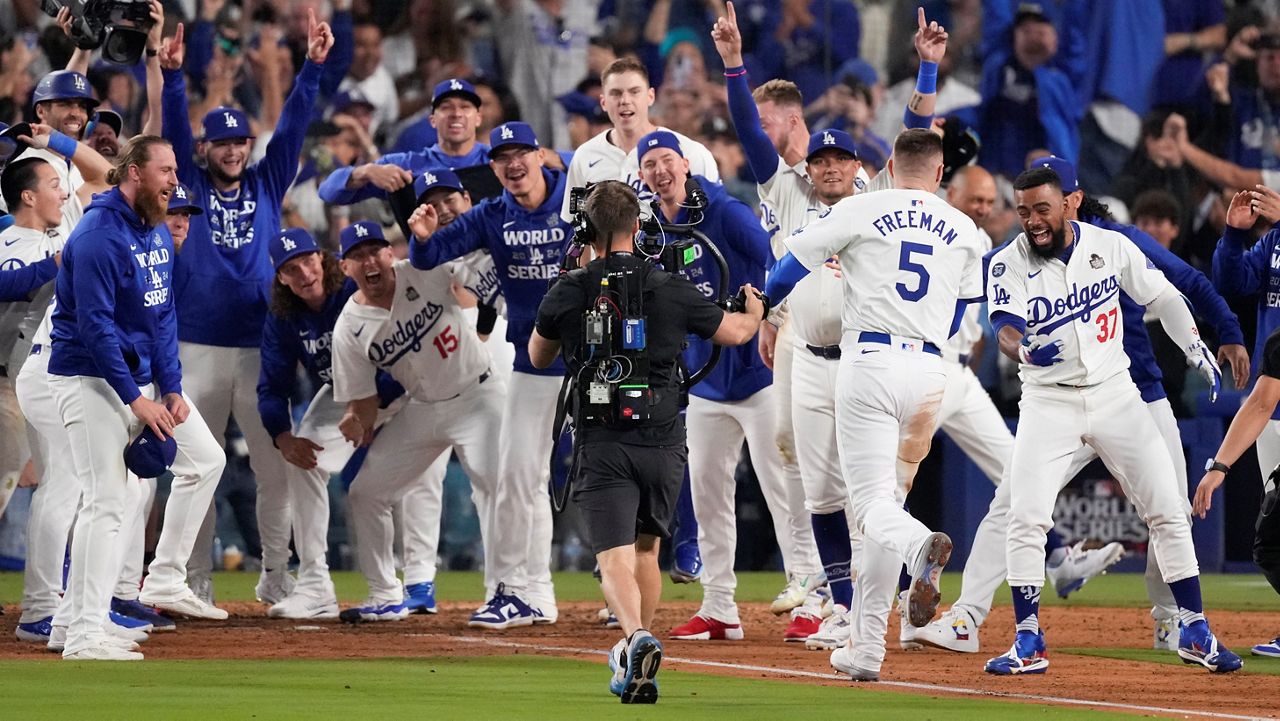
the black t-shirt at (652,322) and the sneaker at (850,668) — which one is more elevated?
the black t-shirt at (652,322)

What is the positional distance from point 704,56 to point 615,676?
10.1m

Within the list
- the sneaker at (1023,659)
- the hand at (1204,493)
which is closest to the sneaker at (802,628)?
the sneaker at (1023,659)

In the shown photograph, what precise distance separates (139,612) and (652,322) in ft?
13.6

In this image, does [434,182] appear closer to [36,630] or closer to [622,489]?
[36,630]

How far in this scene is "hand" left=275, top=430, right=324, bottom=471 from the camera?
31.3 ft

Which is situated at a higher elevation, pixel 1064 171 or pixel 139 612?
pixel 1064 171

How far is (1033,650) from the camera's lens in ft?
23.9

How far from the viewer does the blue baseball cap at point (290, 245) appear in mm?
9367

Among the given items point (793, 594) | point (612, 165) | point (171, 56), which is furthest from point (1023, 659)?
point (171, 56)

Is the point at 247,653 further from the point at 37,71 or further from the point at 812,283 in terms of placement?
the point at 37,71

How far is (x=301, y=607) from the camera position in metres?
9.76

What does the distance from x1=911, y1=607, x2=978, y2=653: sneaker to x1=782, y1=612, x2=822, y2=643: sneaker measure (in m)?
0.75

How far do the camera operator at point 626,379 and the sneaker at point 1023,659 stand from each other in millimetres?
1667

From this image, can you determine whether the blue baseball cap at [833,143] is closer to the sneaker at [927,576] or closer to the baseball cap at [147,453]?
the sneaker at [927,576]
